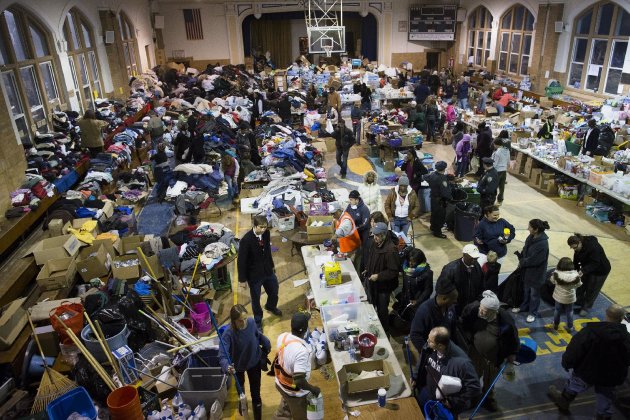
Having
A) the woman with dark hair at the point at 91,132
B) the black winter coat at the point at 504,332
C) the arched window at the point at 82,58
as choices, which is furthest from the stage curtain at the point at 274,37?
the black winter coat at the point at 504,332

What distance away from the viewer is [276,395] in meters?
5.19

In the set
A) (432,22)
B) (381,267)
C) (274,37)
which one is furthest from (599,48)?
(274,37)

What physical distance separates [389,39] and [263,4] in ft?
23.6

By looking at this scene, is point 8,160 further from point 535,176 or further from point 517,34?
point 517,34

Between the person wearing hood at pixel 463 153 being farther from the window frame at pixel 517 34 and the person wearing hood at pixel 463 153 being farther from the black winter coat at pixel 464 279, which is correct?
the window frame at pixel 517 34

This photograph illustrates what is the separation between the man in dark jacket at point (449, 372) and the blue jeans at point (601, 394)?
145 centimetres

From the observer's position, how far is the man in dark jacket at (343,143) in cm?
1094

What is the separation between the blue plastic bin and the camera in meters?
4.36

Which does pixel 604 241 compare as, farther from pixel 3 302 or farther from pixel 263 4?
pixel 263 4

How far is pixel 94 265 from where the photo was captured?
669 cm

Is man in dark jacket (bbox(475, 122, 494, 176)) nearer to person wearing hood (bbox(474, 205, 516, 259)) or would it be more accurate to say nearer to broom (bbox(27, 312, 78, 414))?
person wearing hood (bbox(474, 205, 516, 259))

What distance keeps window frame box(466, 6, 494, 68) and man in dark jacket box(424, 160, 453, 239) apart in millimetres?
16751

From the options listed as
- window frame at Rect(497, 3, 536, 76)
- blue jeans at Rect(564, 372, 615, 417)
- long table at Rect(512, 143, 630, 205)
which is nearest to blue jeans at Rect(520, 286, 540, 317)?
blue jeans at Rect(564, 372, 615, 417)

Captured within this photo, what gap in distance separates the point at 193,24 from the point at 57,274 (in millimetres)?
21279
